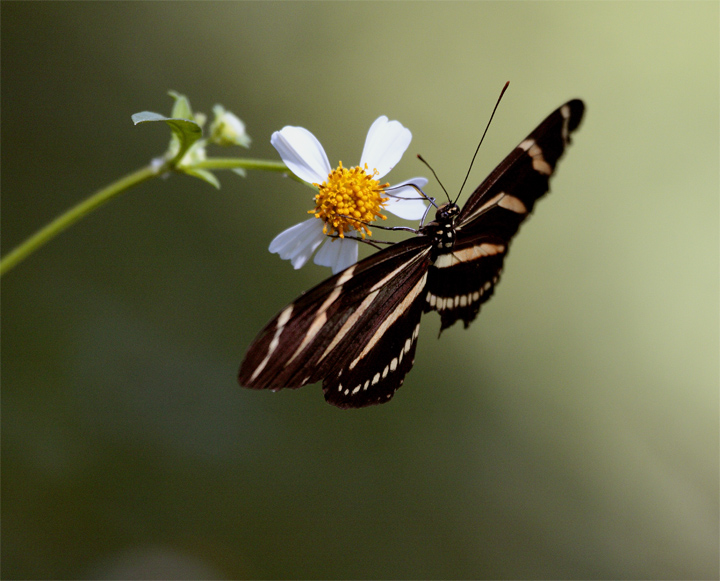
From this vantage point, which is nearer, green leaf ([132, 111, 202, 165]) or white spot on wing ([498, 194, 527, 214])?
green leaf ([132, 111, 202, 165])

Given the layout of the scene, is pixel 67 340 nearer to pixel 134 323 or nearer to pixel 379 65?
pixel 134 323

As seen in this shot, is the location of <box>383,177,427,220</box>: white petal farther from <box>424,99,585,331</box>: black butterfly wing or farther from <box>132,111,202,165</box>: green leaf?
<box>132,111,202,165</box>: green leaf

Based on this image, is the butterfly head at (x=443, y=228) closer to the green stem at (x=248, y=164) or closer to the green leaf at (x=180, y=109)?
the green stem at (x=248, y=164)

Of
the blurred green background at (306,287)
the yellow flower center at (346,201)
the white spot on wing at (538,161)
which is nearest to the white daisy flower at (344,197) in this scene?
the yellow flower center at (346,201)

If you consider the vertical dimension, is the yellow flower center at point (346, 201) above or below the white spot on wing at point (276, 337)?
above

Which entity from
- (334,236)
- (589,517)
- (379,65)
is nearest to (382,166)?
(334,236)

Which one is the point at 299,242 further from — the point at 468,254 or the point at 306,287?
the point at 306,287

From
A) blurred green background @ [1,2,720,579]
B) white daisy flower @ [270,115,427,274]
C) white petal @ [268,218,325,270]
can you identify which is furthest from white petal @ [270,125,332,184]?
blurred green background @ [1,2,720,579]
